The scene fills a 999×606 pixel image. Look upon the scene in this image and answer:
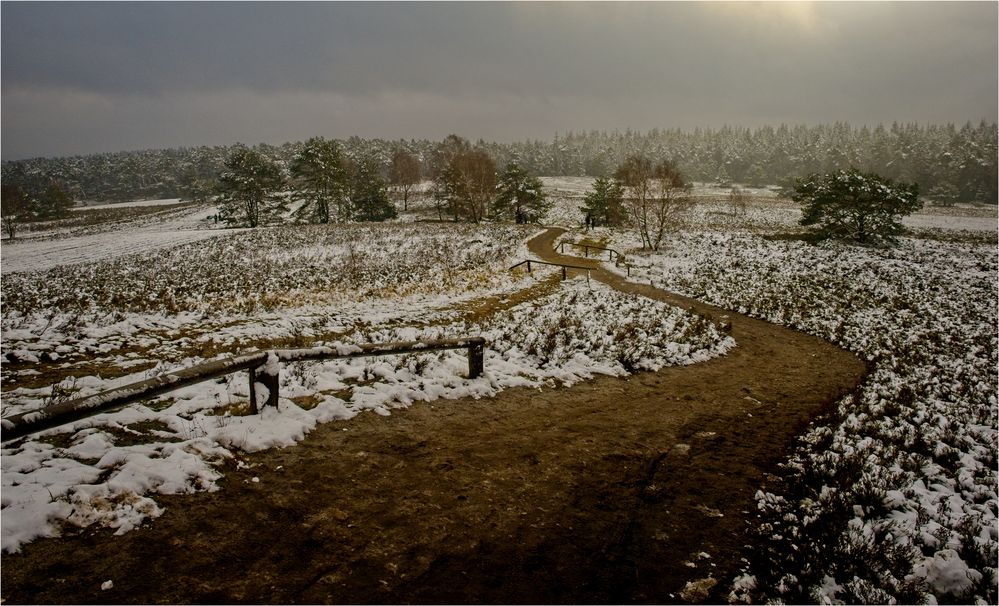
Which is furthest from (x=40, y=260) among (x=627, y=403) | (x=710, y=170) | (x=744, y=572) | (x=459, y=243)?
(x=710, y=170)

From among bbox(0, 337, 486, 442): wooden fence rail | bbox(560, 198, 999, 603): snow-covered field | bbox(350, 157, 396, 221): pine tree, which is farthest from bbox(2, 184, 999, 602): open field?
bbox(350, 157, 396, 221): pine tree

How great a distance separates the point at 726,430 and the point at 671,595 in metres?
4.86

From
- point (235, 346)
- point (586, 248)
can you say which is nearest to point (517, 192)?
point (586, 248)

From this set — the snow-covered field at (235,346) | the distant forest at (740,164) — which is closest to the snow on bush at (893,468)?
the snow-covered field at (235,346)

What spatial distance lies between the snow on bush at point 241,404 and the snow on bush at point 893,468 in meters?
4.58

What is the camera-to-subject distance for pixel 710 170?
453ft

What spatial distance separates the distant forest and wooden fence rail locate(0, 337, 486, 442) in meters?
86.7

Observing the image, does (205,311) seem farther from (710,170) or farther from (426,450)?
(710,170)

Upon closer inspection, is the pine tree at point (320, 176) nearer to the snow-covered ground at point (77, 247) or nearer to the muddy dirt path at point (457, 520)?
the snow-covered ground at point (77, 247)

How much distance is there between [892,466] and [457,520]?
667 cm

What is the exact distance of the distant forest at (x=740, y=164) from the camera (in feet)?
286

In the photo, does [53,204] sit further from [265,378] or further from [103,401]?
[103,401]

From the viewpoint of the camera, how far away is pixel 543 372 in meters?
10.3

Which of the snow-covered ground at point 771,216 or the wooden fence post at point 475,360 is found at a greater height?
the snow-covered ground at point 771,216
